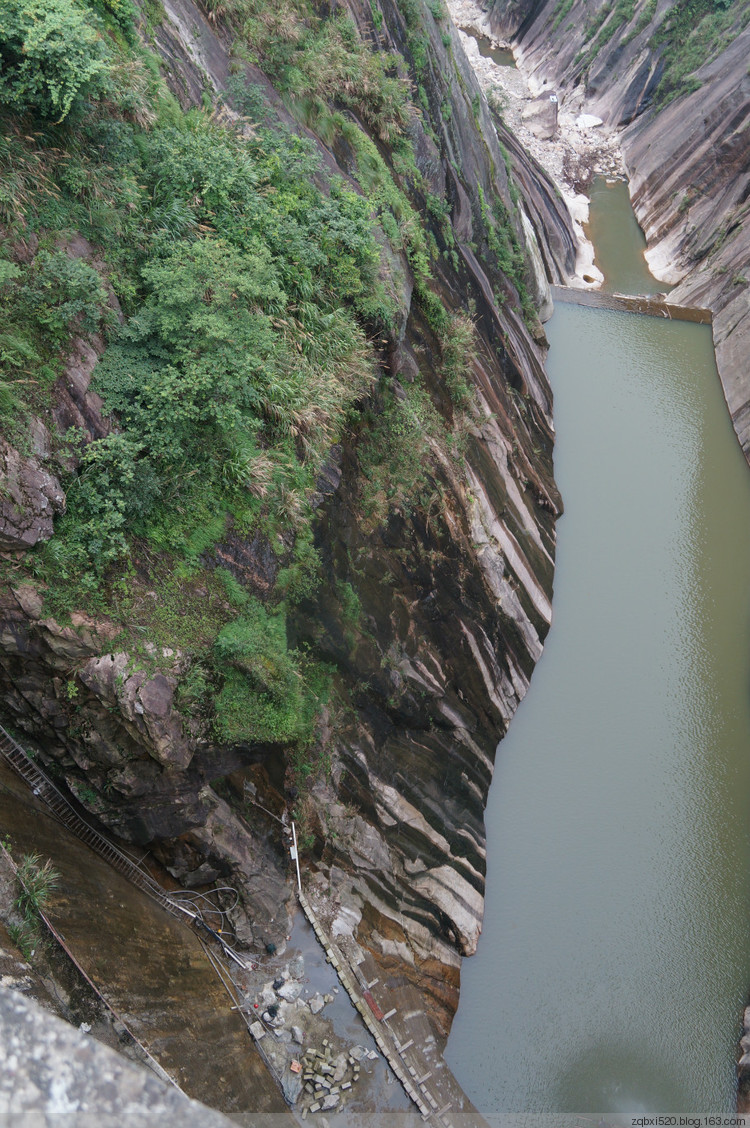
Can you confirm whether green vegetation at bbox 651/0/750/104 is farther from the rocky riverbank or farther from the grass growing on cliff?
the grass growing on cliff

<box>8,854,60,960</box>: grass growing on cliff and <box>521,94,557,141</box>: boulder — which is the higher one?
<box>521,94,557,141</box>: boulder

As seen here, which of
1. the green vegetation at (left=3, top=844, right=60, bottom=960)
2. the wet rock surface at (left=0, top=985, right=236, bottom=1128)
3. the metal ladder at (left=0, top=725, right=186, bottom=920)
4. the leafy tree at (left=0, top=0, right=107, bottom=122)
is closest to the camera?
the wet rock surface at (left=0, top=985, right=236, bottom=1128)

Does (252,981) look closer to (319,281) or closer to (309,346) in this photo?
(309,346)

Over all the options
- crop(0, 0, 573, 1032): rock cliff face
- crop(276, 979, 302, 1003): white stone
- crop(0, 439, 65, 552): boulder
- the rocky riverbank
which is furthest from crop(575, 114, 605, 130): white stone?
crop(276, 979, 302, 1003): white stone

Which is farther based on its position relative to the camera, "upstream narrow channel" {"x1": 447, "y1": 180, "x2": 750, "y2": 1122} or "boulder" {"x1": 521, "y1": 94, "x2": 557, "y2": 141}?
"boulder" {"x1": 521, "y1": 94, "x2": 557, "y2": 141}

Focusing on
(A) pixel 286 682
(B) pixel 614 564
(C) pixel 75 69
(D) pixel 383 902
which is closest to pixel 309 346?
(C) pixel 75 69

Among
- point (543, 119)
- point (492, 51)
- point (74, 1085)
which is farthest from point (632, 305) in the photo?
point (492, 51)
